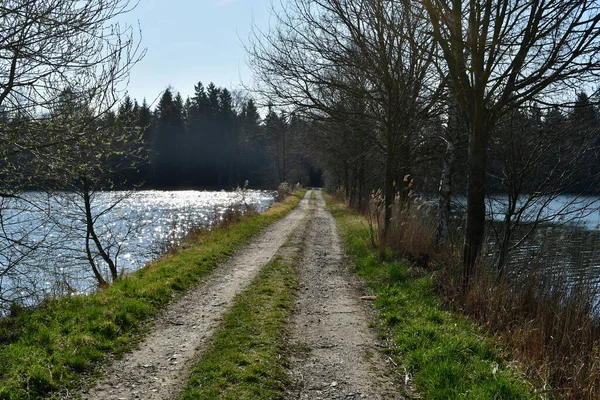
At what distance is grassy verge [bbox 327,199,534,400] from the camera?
3.90 metres

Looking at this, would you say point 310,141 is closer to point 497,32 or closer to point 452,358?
point 497,32

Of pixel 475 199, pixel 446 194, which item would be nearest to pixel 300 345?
pixel 475 199

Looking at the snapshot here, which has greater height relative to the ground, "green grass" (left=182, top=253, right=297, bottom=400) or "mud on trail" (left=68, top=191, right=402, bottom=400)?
"green grass" (left=182, top=253, right=297, bottom=400)

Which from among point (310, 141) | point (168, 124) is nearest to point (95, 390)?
point (310, 141)

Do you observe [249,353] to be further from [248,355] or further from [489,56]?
[489,56]

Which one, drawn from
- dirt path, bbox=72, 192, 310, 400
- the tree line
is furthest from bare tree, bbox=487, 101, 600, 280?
dirt path, bbox=72, 192, 310, 400

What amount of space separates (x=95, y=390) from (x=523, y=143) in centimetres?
820

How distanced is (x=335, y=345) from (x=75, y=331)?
11.0ft

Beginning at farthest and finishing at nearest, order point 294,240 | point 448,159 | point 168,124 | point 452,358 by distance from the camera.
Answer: point 168,124 < point 294,240 < point 448,159 < point 452,358

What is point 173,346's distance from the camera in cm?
520

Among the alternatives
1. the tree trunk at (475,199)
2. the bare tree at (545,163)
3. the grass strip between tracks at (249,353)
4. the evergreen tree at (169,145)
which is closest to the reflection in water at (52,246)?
the grass strip between tracks at (249,353)

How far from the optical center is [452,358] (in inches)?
178

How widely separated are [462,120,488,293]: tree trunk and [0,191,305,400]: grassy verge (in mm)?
5108

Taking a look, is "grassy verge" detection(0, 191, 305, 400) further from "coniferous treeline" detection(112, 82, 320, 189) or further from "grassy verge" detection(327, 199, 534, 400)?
"coniferous treeline" detection(112, 82, 320, 189)
